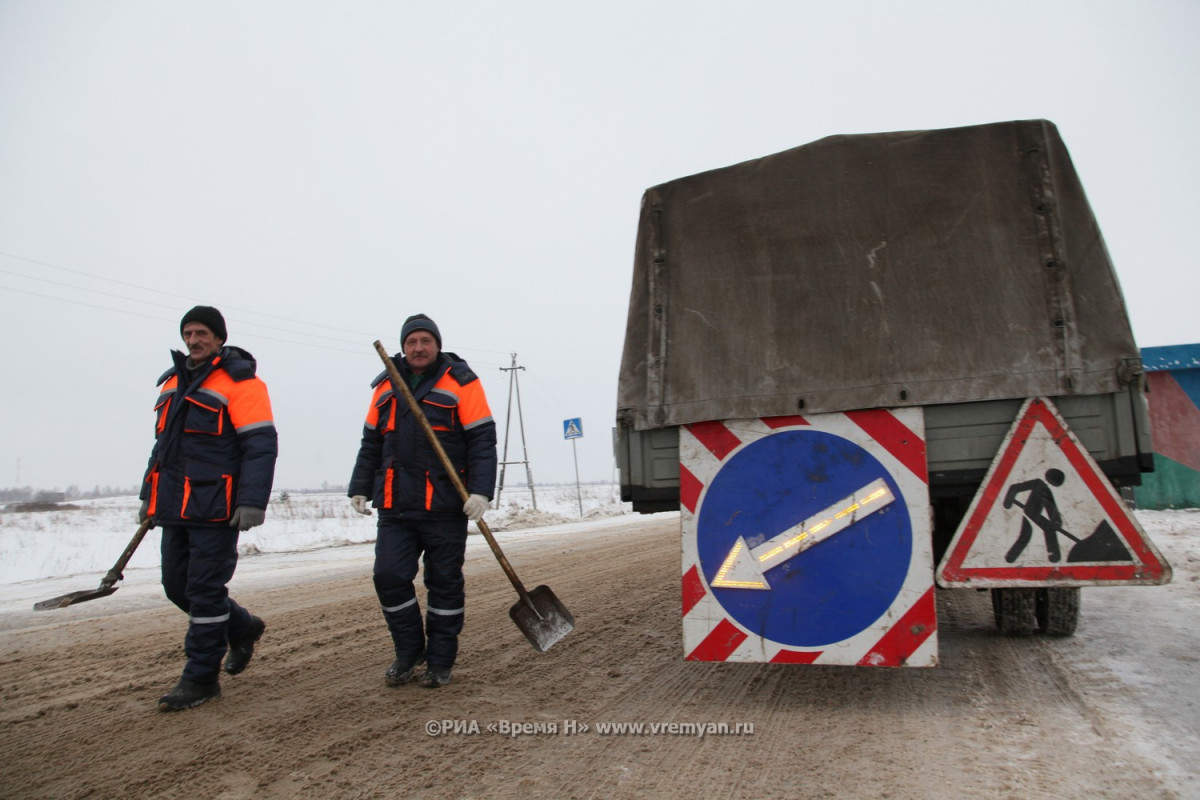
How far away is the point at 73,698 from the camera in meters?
3.25

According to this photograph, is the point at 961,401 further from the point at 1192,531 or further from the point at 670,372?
the point at 1192,531

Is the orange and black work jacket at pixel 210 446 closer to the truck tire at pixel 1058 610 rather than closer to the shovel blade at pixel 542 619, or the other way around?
the shovel blade at pixel 542 619

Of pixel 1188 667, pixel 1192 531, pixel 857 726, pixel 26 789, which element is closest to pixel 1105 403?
pixel 857 726

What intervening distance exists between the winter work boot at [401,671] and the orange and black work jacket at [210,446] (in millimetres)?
1027

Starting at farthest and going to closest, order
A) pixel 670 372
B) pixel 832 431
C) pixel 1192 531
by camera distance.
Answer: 1. pixel 1192 531
2. pixel 670 372
3. pixel 832 431

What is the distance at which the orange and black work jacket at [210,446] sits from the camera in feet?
10.5

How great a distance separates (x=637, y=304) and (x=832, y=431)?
1.09 metres

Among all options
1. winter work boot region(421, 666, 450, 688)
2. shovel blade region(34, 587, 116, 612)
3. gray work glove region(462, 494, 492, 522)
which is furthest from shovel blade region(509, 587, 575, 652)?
shovel blade region(34, 587, 116, 612)

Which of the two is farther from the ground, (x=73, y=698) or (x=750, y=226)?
(x=750, y=226)

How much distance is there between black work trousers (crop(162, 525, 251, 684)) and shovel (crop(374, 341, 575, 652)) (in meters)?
1.03

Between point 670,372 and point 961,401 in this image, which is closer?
point 961,401

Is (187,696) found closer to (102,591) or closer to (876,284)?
(102,591)

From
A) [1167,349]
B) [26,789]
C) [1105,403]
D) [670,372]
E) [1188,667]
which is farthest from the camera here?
[1167,349]

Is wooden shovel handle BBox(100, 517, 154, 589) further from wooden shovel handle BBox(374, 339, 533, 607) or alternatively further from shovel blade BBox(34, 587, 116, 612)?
wooden shovel handle BBox(374, 339, 533, 607)
